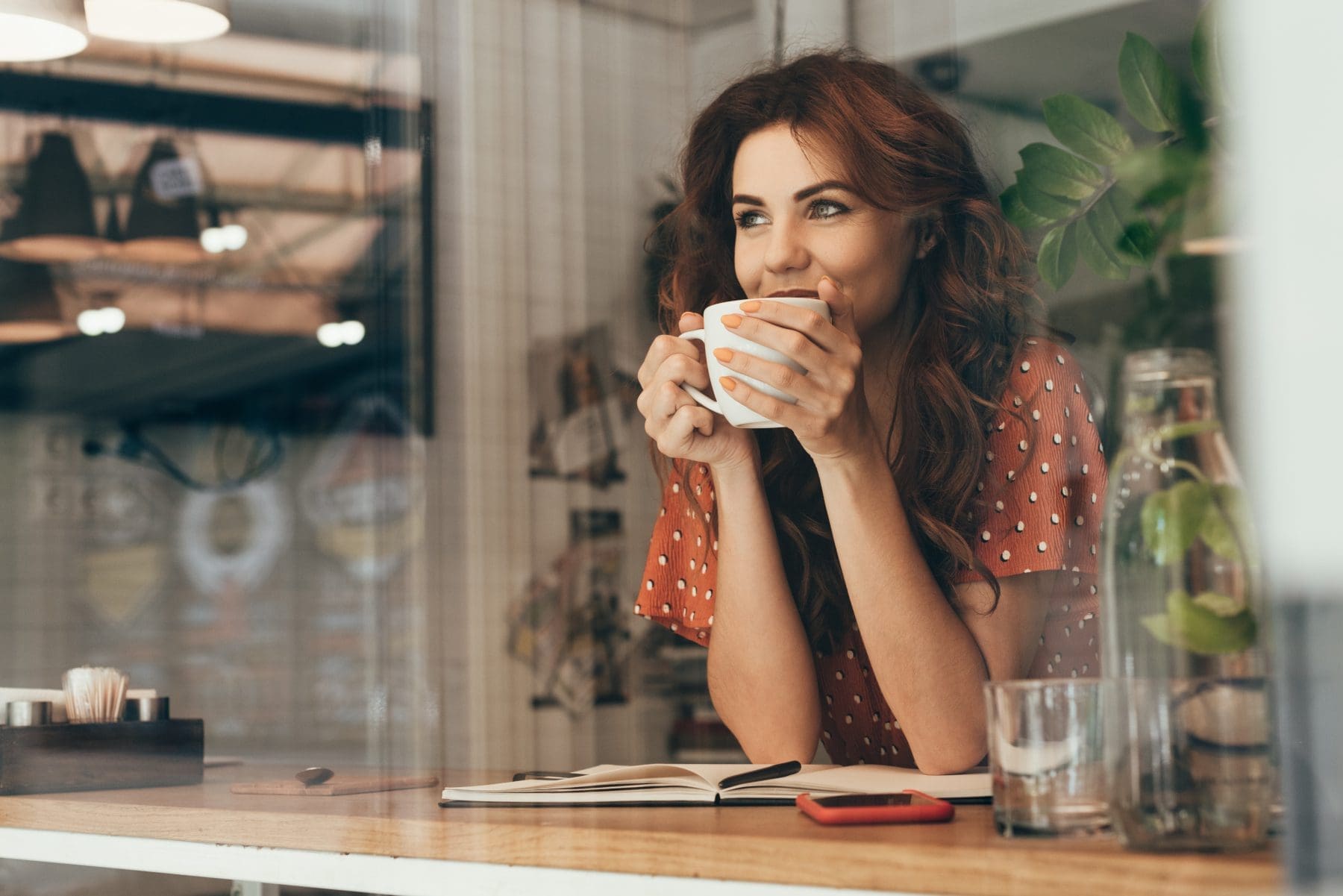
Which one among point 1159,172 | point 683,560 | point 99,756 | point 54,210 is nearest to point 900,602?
point 683,560

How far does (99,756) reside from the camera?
1.04 m

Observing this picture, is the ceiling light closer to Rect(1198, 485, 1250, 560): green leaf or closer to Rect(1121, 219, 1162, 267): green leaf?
Rect(1121, 219, 1162, 267): green leaf

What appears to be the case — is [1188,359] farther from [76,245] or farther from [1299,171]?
[76,245]

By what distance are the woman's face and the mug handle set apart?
0.12m

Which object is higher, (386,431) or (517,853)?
(386,431)

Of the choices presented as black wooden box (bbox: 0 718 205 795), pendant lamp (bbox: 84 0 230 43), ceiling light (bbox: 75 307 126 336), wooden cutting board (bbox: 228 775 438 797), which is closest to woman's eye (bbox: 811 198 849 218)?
wooden cutting board (bbox: 228 775 438 797)

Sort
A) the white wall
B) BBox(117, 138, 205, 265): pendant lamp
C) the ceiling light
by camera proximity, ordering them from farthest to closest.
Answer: BBox(117, 138, 205, 265): pendant lamp
the ceiling light
the white wall

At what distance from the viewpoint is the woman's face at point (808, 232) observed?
1.00 meters

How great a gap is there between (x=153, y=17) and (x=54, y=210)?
1.32 m

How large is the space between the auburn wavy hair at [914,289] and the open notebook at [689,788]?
228 millimetres

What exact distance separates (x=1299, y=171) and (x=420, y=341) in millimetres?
1338

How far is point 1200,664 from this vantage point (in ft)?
1.57

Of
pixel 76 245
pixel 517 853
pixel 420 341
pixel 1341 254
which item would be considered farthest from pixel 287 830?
pixel 76 245

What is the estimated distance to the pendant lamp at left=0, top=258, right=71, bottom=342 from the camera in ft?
8.27
